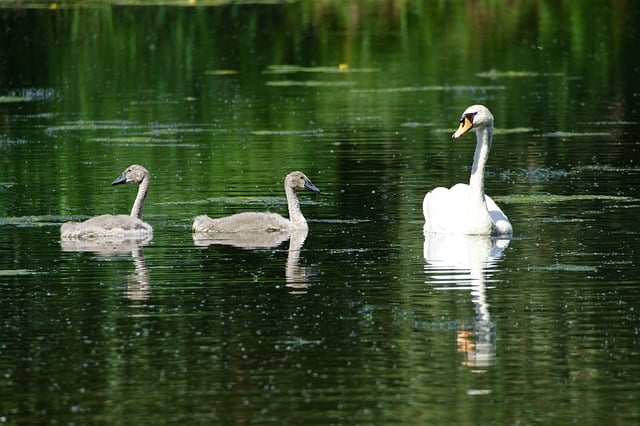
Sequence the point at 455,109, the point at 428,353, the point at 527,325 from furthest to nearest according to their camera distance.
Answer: the point at 455,109 → the point at 527,325 → the point at 428,353

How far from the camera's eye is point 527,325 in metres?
13.0

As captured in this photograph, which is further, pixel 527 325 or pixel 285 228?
pixel 285 228

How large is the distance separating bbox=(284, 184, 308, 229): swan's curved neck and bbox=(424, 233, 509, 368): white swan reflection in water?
1.25 metres

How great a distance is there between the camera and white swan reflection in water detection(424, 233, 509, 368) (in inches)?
480

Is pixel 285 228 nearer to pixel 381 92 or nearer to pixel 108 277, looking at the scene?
pixel 108 277

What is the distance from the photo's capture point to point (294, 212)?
18.5m

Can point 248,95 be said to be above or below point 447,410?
above

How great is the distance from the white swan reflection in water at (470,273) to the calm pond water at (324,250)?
0.12 feet

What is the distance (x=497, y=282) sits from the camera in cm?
1480

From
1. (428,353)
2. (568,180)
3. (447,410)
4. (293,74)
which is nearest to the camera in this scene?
(447,410)

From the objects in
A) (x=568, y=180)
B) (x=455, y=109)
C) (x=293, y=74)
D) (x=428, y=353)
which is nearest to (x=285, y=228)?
(x=568, y=180)

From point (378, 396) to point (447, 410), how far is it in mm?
539

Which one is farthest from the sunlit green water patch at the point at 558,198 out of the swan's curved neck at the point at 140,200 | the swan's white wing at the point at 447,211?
the swan's curved neck at the point at 140,200

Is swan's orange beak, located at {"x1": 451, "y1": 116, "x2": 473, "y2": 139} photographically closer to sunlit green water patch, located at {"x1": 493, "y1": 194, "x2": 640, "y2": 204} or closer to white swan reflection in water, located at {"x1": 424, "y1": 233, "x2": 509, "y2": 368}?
white swan reflection in water, located at {"x1": 424, "y1": 233, "x2": 509, "y2": 368}
